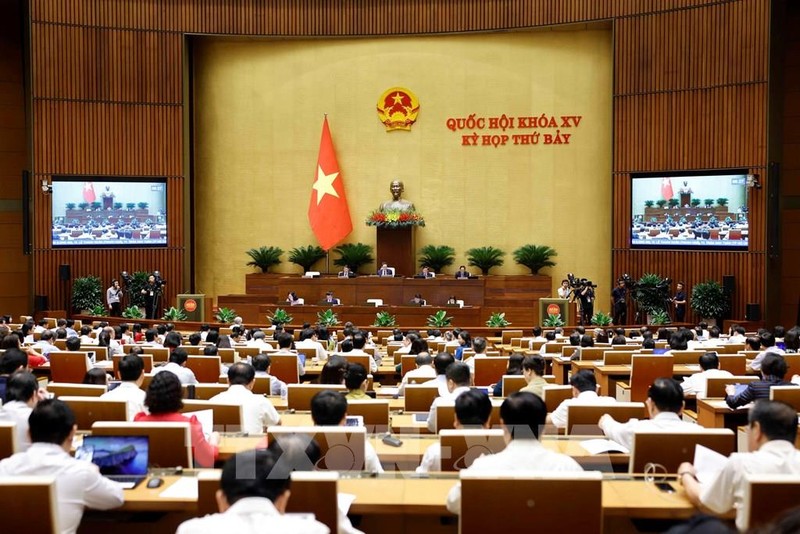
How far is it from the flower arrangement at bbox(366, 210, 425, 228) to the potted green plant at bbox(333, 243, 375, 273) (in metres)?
0.77

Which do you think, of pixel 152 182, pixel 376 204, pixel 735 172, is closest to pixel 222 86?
pixel 152 182

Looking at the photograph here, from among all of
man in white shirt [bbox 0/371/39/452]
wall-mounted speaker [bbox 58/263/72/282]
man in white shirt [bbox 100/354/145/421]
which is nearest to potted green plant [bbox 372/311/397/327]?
wall-mounted speaker [bbox 58/263/72/282]

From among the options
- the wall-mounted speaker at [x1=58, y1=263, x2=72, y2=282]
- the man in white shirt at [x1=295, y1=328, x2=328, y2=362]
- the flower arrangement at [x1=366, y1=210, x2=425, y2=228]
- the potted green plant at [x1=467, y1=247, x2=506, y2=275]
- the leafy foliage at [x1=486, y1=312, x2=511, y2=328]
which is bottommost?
the leafy foliage at [x1=486, y1=312, x2=511, y2=328]

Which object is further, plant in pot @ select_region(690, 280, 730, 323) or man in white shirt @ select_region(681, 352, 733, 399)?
plant in pot @ select_region(690, 280, 730, 323)

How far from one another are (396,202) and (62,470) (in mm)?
16842

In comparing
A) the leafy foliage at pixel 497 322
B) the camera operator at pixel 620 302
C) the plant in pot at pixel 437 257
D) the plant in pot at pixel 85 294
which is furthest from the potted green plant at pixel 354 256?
the camera operator at pixel 620 302

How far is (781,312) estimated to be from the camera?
18594 millimetres

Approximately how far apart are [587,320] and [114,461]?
14.5 m

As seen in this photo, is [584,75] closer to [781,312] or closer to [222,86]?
[781,312]

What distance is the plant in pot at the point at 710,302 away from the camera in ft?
56.0

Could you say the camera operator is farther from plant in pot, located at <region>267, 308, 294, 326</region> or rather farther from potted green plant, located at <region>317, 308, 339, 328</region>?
plant in pot, located at <region>267, 308, 294, 326</region>

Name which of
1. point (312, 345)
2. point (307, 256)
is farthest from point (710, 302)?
point (312, 345)

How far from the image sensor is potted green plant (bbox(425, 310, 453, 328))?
52.9 ft

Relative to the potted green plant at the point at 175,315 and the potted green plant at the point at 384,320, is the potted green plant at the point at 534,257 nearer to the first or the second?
the potted green plant at the point at 384,320
